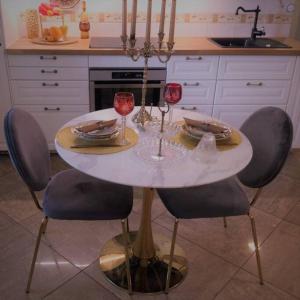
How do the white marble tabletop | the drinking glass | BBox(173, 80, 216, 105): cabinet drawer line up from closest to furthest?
the white marble tabletop
the drinking glass
BBox(173, 80, 216, 105): cabinet drawer

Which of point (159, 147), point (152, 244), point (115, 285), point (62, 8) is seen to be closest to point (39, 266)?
point (115, 285)

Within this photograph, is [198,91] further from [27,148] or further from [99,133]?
[27,148]

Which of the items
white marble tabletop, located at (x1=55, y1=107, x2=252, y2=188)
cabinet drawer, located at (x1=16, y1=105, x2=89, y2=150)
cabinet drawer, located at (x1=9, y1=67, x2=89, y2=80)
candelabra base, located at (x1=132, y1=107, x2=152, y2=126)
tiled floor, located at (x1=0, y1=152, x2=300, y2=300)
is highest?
candelabra base, located at (x1=132, y1=107, x2=152, y2=126)

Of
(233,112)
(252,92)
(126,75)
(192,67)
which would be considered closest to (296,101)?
(252,92)

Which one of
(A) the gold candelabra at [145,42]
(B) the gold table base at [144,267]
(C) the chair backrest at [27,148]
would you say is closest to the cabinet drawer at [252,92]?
(A) the gold candelabra at [145,42]

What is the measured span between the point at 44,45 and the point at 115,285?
185cm

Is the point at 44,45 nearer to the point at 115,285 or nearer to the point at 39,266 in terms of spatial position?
the point at 39,266

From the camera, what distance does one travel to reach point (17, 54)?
266 cm

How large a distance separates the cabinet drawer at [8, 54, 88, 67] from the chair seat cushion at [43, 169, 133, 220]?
123 centimetres

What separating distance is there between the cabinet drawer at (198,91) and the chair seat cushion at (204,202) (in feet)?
4.34

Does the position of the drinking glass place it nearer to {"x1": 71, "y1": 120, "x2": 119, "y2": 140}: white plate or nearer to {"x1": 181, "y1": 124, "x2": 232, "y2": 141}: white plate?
{"x1": 181, "y1": 124, "x2": 232, "y2": 141}: white plate

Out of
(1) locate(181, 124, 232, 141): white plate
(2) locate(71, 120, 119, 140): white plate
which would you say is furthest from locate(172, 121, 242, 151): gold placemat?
(2) locate(71, 120, 119, 140): white plate

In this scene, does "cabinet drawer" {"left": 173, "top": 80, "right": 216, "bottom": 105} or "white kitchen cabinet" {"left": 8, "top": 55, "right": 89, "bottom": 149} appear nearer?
"white kitchen cabinet" {"left": 8, "top": 55, "right": 89, "bottom": 149}

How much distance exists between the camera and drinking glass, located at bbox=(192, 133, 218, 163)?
1465 millimetres
